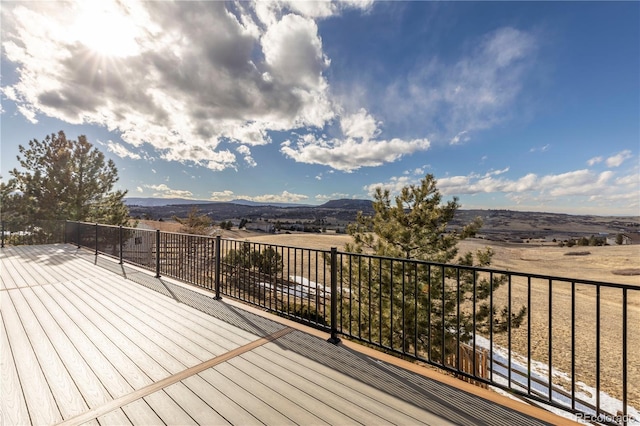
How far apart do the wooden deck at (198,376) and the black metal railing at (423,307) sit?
0.32m

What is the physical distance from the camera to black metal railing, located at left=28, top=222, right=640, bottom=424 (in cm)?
192

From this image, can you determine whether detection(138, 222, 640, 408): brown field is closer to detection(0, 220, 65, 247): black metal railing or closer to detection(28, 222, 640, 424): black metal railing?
detection(28, 222, 640, 424): black metal railing

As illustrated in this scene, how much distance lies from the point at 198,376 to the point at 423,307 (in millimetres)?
5032

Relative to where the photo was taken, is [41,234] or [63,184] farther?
[63,184]

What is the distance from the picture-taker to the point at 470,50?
12.1m

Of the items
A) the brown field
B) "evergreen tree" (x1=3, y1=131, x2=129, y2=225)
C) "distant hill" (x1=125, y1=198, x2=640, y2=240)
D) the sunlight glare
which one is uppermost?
the sunlight glare

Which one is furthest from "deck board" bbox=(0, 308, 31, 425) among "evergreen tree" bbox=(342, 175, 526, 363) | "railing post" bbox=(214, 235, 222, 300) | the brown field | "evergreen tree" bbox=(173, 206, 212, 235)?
"evergreen tree" bbox=(173, 206, 212, 235)

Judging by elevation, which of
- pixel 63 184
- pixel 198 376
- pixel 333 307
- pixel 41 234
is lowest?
pixel 198 376

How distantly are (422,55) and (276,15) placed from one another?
26.5 feet

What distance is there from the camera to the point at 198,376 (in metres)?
2.08

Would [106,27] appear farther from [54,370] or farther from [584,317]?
[584,317]

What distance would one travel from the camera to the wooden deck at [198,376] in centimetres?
168

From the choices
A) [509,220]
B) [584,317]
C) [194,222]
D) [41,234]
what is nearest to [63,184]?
[41,234]

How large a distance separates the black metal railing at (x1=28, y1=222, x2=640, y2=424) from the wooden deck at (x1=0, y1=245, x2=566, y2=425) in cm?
32
